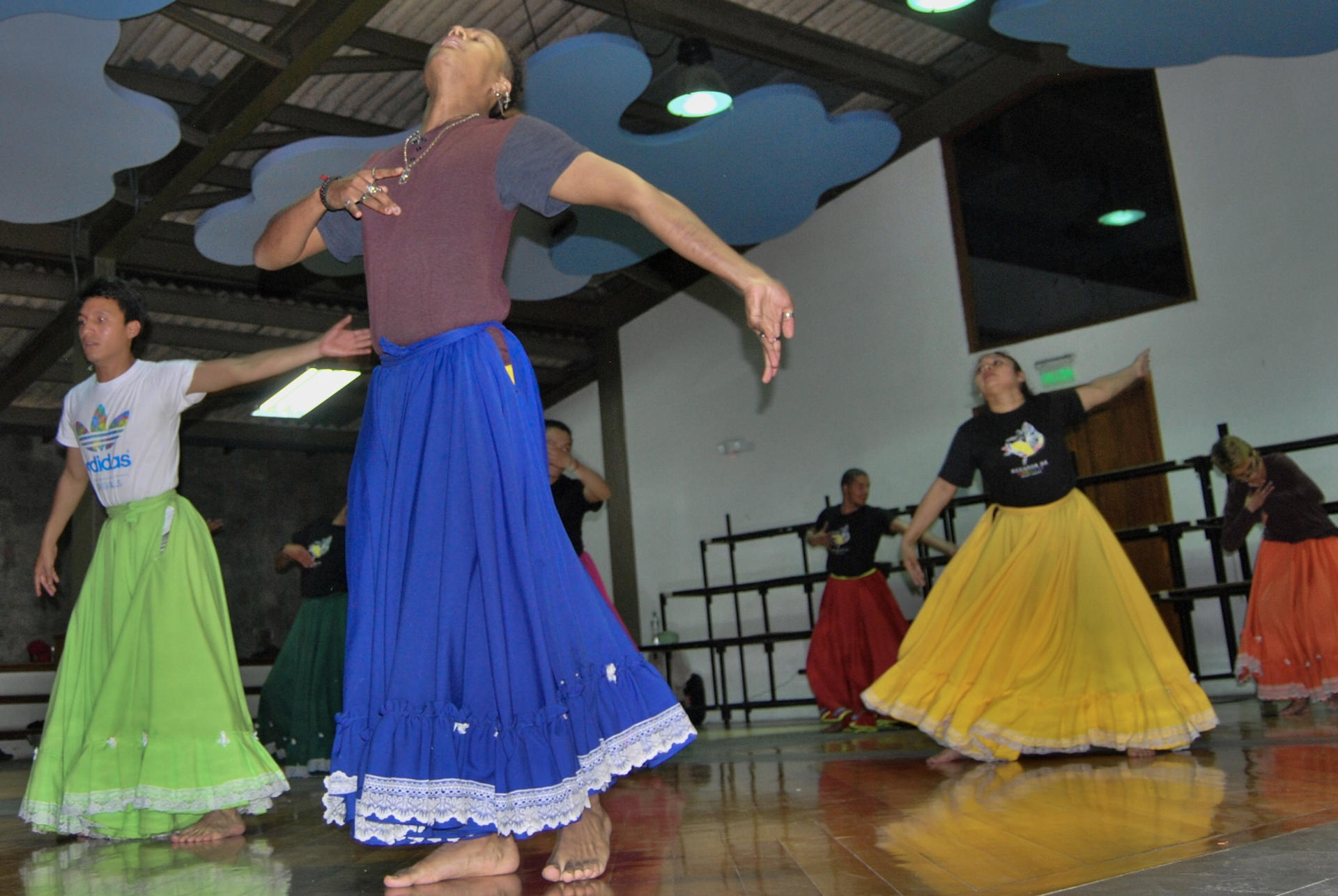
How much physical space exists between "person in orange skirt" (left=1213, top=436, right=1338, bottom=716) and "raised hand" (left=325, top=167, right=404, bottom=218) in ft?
15.5

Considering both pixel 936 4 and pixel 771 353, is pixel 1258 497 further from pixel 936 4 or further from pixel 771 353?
pixel 771 353

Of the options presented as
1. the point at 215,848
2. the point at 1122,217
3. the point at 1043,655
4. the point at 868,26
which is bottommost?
the point at 215,848

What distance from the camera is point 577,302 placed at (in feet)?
38.9

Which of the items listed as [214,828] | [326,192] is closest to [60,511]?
[214,828]

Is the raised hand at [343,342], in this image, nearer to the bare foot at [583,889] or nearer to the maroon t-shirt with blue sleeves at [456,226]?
the maroon t-shirt with blue sleeves at [456,226]

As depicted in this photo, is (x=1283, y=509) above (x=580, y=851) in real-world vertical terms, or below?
above

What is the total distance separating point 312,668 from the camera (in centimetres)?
647

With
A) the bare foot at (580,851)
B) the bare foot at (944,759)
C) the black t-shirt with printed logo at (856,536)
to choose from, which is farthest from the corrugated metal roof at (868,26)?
the bare foot at (580,851)

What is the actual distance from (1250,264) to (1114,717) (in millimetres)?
5370

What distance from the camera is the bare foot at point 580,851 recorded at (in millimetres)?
1852

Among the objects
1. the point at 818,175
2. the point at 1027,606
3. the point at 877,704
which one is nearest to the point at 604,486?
the point at 877,704

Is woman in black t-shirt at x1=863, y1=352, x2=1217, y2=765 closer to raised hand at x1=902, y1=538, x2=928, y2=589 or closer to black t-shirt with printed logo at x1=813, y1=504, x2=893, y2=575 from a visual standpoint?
raised hand at x1=902, y1=538, x2=928, y2=589

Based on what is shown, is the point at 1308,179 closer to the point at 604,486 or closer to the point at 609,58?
A: the point at 609,58

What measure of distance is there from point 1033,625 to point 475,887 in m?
2.77
